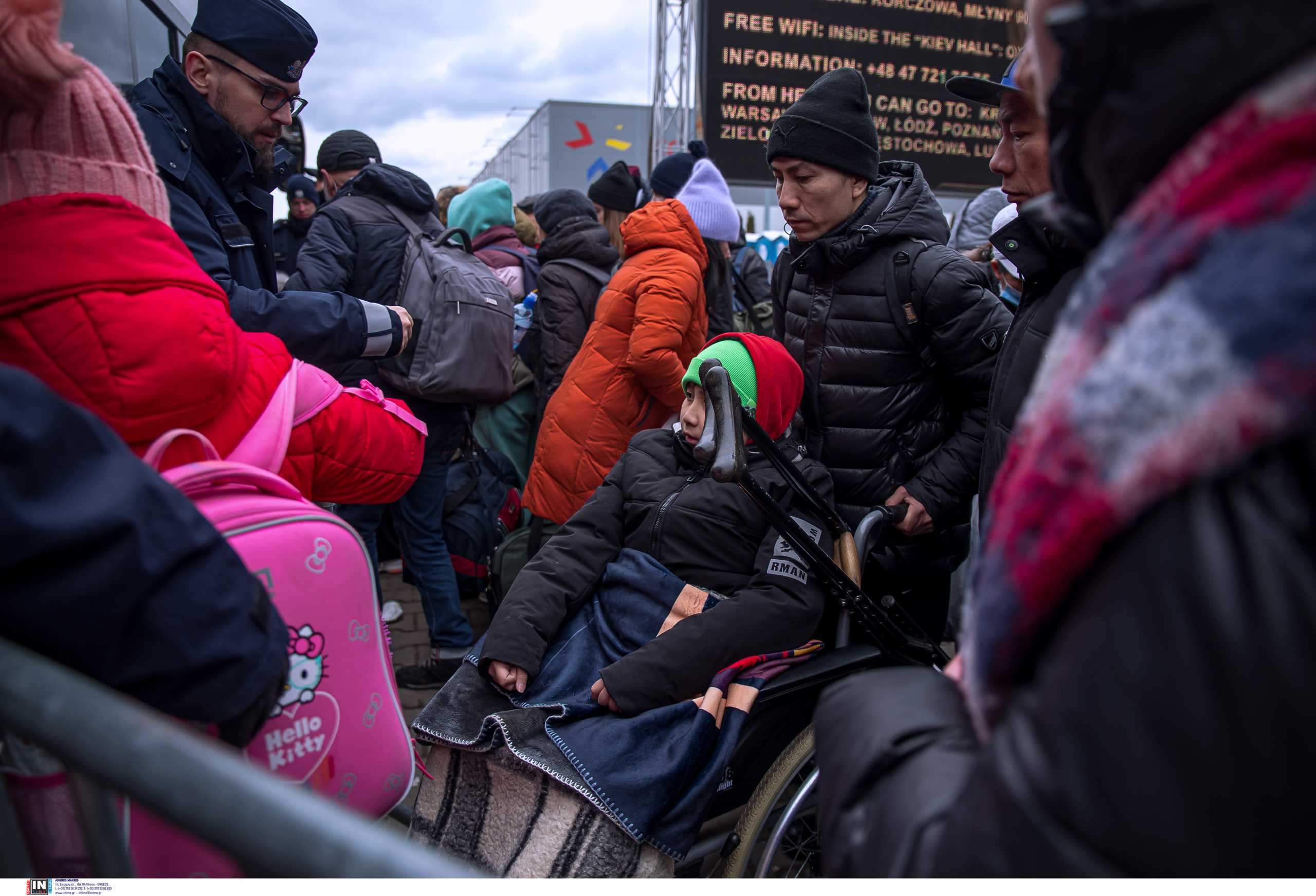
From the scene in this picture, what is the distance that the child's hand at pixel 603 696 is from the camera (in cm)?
195

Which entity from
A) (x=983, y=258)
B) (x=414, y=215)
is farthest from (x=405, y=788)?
(x=983, y=258)

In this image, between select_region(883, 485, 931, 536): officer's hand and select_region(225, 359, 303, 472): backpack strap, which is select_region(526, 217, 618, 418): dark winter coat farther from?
select_region(225, 359, 303, 472): backpack strap

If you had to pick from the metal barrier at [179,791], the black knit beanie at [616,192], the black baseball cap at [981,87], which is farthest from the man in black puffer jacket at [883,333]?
the black knit beanie at [616,192]

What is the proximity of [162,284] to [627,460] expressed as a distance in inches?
60.1

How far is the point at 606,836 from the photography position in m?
1.74

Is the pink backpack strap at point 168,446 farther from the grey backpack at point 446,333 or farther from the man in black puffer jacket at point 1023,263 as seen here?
the grey backpack at point 446,333

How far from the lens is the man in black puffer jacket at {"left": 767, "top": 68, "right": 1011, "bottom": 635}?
2.39 meters

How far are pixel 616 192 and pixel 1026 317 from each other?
3.38 meters

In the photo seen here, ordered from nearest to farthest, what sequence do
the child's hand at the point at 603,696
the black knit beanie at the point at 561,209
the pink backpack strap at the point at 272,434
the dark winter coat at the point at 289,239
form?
the pink backpack strap at the point at 272,434 < the child's hand at the point at 603,696 < the black knit beanie at the point at 561,209 < the dark winter coat at the point at 289,239

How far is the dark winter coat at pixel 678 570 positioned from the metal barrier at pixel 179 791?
1273 mm

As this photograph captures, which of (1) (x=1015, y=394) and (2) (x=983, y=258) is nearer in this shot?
(1) (x=1015, y=394)

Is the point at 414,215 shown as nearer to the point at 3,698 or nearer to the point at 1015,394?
the point at 1015,394

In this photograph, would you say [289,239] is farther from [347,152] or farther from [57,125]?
[57,125]

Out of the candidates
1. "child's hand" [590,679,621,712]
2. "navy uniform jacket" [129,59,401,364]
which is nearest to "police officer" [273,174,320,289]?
"navy uniform jacket" [129,59,401,364]
